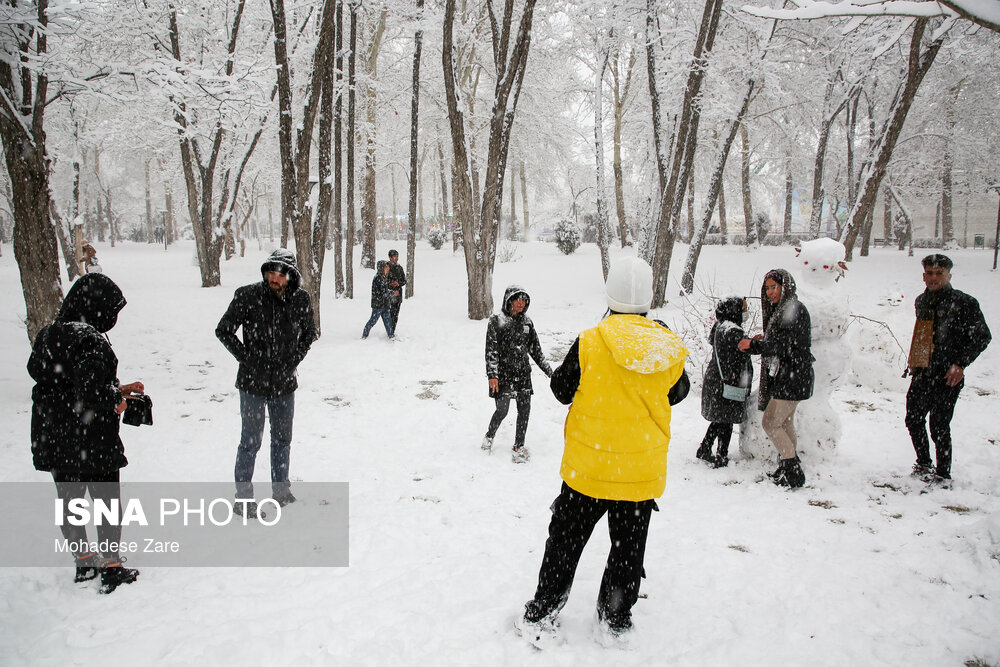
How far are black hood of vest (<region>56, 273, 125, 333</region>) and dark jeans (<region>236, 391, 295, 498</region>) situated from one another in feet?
3.36

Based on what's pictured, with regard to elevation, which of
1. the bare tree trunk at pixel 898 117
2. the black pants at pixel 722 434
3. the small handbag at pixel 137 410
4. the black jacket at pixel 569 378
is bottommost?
the black pants at pixel 722 434

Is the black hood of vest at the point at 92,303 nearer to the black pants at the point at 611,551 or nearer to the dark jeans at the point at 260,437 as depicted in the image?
the dark jeans at the point at 260,437

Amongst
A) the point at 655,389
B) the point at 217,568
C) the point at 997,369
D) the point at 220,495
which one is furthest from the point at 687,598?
the point at 997,369

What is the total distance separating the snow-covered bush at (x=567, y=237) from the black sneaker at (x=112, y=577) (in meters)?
23.1

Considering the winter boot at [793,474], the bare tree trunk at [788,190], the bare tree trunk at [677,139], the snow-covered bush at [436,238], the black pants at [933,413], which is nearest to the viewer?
the black pants at [933,413]

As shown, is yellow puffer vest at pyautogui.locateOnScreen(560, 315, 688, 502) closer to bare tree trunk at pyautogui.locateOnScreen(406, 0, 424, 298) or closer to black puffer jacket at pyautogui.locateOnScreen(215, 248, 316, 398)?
black puffer jacket at pyautogui.locateOnScreen(215, 248, 316, 398)

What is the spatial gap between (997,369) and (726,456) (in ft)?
22.3

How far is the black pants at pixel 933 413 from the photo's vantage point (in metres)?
4.21

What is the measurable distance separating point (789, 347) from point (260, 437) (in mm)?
4119

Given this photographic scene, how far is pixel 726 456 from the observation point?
16.1ft

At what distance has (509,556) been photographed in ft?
11.5

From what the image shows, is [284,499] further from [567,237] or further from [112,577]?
[567,237]

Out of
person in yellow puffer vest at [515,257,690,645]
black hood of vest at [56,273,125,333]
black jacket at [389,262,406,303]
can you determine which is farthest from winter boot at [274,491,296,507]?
black jacket at [389,262,406,303]

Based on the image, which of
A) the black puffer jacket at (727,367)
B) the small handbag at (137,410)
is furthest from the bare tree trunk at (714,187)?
the small handbag at (137,410)
